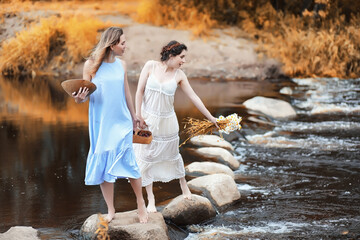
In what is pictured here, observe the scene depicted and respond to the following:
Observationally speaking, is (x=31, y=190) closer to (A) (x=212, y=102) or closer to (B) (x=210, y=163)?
(B) (x=210, y=163)

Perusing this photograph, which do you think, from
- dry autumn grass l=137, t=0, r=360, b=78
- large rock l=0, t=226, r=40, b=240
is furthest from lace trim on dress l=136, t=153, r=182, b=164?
dry autumn grass l=137, t=0, r=360, b=78

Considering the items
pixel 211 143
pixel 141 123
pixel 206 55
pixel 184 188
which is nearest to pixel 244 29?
pixel 206 55

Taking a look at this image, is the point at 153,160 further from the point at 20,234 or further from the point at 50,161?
the point at 50,161

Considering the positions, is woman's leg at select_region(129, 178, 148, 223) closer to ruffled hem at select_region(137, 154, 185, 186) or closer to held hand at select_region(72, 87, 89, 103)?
ruffled hem at select_region(137, 154, 185, 186)

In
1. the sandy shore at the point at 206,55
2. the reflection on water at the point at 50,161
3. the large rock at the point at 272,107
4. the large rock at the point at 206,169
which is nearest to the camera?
the reflection on water at the point at 50,161

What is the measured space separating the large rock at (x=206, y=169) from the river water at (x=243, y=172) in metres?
0.22

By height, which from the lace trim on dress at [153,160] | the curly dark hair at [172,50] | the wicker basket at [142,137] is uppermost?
the curly dark hair at [172,50]

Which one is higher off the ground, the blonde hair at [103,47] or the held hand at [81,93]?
the blonde hair at [103,47]

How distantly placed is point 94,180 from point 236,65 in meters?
12.4

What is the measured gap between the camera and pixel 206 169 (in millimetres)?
7320

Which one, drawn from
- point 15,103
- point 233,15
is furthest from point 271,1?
point 15,103

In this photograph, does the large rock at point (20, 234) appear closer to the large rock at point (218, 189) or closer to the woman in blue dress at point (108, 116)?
the woman in blue dress at point (108, 116)

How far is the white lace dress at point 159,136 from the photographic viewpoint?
17.6 ft

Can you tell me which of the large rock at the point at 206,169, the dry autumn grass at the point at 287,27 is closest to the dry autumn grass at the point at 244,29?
the dry autumn grass at the point at 287,27
